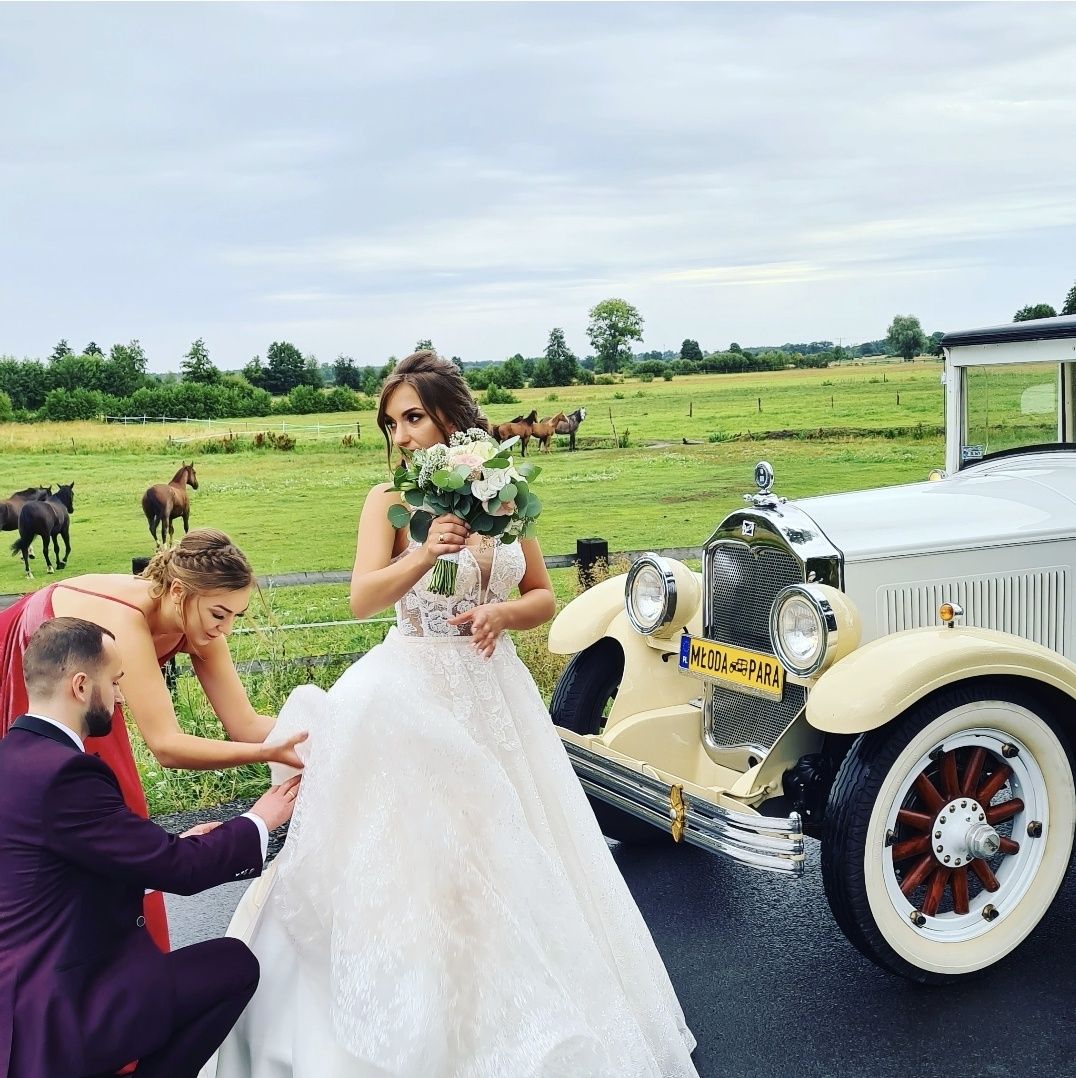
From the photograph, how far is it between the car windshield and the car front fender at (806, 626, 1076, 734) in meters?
1.71

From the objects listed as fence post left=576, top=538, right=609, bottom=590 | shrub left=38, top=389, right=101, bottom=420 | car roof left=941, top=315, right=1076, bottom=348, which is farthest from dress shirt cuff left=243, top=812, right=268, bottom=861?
shrub left=38, top=389, right=101, bottom=420

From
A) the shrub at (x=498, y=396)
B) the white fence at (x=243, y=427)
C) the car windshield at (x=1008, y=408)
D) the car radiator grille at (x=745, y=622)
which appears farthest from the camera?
the shrub at (x=498, y=396)

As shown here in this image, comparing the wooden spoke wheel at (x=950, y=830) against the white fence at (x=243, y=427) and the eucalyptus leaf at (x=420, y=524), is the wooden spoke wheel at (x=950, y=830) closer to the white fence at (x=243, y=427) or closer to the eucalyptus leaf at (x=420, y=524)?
the eucalyptus leaf at (x=420, y=524)

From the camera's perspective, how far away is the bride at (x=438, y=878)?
2.77 meters

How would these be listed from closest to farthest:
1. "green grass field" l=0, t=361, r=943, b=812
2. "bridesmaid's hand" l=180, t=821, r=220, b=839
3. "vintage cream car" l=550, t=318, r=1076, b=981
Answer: "bridesmaid's hand" l=180, t=821, r=220, b=839, "vintage cream car" l=550, t=318, r=1076, b=981, "green grass field" l=0, t=361, r=943, b=812

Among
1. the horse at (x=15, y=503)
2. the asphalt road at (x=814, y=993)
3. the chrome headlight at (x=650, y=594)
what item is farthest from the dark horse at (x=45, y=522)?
the chrome headlight at (x=650, y=594)

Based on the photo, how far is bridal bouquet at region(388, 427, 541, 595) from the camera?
9.80 feet

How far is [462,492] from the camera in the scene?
298 centimetres

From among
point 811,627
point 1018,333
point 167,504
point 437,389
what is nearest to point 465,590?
point 437,389

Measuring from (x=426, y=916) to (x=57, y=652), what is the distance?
1029mm

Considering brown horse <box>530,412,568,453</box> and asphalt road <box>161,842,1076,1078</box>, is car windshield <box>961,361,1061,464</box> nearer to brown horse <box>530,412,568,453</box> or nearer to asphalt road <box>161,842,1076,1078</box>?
asphalt road <box>161,842,1076,1078</box>

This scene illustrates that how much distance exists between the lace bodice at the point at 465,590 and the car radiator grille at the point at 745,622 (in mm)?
1303

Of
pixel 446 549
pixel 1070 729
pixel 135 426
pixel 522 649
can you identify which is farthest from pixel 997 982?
pixel 135 426

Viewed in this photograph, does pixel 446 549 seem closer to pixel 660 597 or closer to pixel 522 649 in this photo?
pixel 660 597
